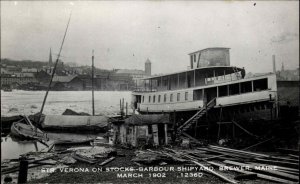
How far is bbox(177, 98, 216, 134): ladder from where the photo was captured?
18109 mm

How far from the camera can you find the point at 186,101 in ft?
68.7

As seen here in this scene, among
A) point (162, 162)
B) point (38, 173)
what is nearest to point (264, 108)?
point (162, 162)

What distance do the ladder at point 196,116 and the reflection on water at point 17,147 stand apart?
925 centimetres

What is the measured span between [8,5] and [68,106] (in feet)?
142

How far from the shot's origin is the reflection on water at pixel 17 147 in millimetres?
16062

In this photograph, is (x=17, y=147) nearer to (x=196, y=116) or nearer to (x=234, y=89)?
(x=196, y=116)

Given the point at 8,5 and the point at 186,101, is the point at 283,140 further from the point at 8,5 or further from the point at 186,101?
the point at 8,5

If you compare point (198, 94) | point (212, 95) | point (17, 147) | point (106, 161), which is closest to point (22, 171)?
point (106, 161)

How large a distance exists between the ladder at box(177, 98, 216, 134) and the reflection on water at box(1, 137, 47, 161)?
925 centimetres

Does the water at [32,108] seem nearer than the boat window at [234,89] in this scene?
Yes

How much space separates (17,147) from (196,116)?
12984 millimetres

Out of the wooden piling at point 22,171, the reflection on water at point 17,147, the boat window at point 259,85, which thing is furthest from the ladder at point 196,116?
the wooden piling at point 22,171

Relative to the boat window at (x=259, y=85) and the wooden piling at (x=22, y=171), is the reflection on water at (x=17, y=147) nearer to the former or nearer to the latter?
the wooden piling at (x=22, y=171)

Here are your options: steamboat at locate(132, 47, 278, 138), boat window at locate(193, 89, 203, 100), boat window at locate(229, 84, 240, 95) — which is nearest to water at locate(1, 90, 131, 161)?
steamboat at locate(132, 47, 278, 138)
